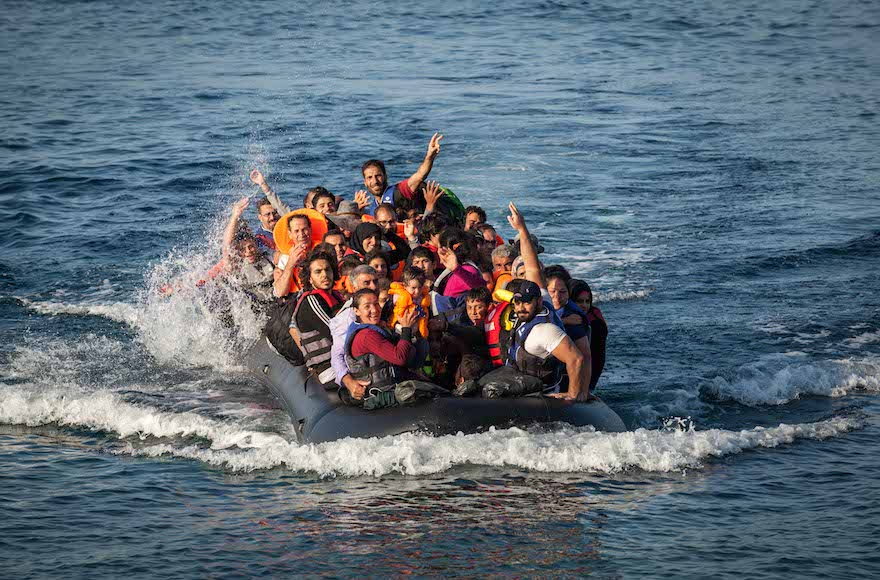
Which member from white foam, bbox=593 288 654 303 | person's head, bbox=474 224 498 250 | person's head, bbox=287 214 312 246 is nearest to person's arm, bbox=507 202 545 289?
person's head, bbox=474 224 498 250

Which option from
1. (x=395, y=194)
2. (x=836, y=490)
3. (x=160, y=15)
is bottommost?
(x=836, y=490)

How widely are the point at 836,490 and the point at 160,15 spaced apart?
32.2 meters

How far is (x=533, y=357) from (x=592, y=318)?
0.85 meters

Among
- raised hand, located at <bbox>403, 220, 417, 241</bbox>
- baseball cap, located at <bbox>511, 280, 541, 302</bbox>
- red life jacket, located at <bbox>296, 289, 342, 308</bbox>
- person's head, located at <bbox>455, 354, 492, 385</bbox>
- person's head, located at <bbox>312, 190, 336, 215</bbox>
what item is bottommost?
person's head, located at <bbox>455, 354, 492, 385</bbox>

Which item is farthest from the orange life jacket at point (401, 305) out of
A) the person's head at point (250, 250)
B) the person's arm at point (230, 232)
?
the person's arm at point (230, 232)

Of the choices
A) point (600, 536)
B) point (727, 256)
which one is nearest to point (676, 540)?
point (600, 536)

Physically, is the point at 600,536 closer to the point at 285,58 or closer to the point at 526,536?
the point at 526,536

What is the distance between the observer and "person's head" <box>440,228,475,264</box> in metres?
8.95

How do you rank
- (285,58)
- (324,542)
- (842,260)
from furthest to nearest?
(285,58), (842,260), (324,542)

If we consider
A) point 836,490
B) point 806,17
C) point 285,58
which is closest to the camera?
point 836,490

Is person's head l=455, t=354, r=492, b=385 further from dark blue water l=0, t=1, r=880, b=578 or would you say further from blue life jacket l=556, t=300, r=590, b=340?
blue life jacket l=556, t=300, r=590, b=340

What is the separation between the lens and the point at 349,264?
8.82 meters

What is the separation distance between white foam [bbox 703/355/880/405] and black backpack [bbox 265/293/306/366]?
372 cm

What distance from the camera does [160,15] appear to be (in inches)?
1428
